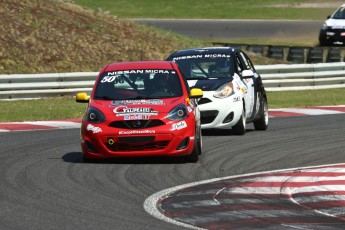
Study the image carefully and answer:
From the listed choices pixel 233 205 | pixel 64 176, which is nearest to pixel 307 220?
pixel 233 205

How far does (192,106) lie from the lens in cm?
1543

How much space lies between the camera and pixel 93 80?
27.6 meters

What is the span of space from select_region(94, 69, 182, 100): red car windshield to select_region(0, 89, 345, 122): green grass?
7.00 metres

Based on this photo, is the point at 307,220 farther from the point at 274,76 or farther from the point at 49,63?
the point at 49,63

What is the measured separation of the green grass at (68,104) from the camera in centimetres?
2323

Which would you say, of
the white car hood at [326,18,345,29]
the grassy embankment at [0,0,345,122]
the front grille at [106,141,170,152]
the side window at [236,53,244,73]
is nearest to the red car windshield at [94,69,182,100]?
the front grille at [106,141,170,152]

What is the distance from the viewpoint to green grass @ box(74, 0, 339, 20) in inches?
2479

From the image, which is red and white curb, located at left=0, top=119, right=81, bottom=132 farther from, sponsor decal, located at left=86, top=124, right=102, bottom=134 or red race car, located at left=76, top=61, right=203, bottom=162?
sponsor decal, located at left=86, top=124, right=102, bottom=134

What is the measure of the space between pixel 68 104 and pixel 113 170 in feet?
40.0

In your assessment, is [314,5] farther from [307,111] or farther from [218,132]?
[218,132]

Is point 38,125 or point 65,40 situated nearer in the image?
point 38,125

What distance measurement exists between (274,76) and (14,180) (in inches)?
673

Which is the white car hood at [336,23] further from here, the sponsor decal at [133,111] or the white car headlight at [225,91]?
the sponsor decal at [133,111]

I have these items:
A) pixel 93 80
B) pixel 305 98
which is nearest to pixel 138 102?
pixel 93 80
